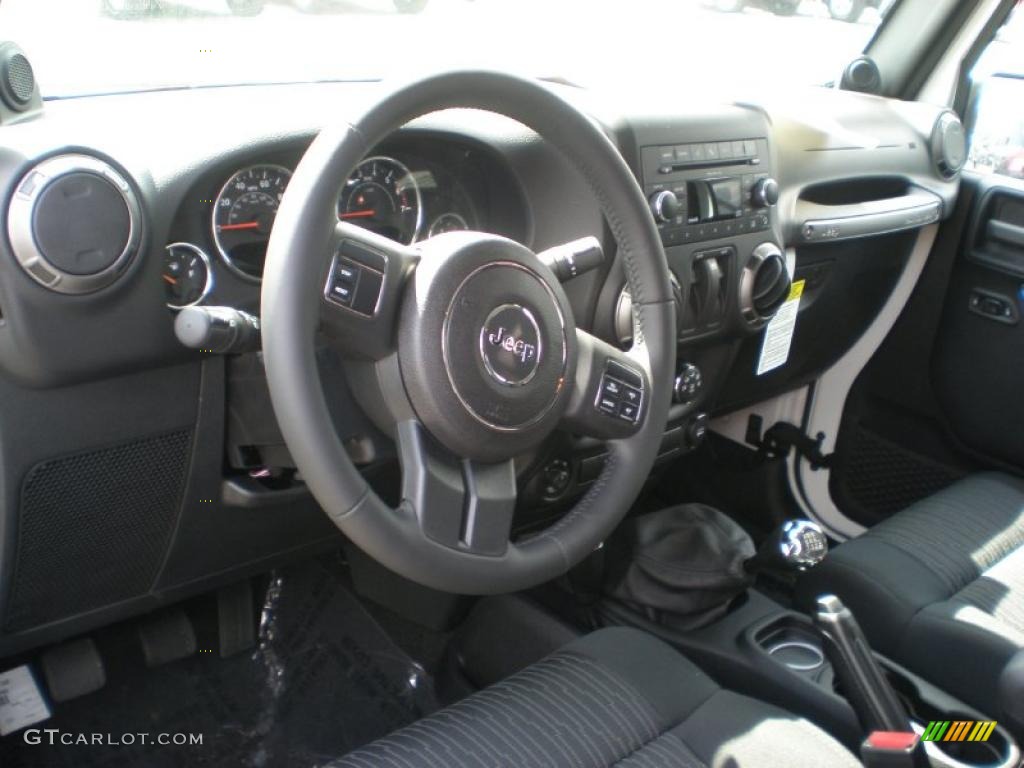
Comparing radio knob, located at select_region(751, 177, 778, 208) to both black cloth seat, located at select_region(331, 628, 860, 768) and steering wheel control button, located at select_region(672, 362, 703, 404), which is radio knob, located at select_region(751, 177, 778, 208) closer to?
steering wheel control button, located at select_region(672, 362, 703, 404)

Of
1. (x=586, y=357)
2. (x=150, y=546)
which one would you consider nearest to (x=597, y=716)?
(x=586, y=357)

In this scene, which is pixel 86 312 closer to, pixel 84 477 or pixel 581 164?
pixel 84 477

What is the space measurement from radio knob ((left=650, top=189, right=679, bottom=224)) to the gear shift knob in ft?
1.68

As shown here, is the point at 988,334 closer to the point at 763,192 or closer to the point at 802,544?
the point at 763,192

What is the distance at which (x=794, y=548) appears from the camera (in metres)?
1.58

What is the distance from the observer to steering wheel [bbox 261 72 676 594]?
0.96 metres

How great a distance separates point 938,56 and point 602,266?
133 centimetres

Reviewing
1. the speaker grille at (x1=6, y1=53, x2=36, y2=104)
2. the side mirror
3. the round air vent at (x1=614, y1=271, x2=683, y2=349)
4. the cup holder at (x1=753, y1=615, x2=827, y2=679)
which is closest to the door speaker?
the speaker grille at (x1=6, y1=53, x2=36, y2=104)

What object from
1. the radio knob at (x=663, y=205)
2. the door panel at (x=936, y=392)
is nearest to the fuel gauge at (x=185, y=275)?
the radio knob at (x=663, y=205)

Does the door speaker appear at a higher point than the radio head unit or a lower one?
higher

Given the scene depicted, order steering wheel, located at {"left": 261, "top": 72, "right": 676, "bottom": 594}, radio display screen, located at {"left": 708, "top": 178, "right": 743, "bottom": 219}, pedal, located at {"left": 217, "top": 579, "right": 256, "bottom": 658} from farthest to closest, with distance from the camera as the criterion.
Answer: pedal, located at {"left": 217, "top": 579, "right": 256, "bottom": 658} < radio display screen, located at {"left": 708, "top": 178, "right": 743, "bottom": 219} < steering wheel, located at {"left": 261, "top": 72, "right": 676, "bottom": 594}

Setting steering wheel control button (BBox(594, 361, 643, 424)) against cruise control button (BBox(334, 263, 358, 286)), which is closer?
cruise control button (BBox(334, 263, 358, 286))

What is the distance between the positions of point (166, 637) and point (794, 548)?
106cm

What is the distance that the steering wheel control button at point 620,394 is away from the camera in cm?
122
